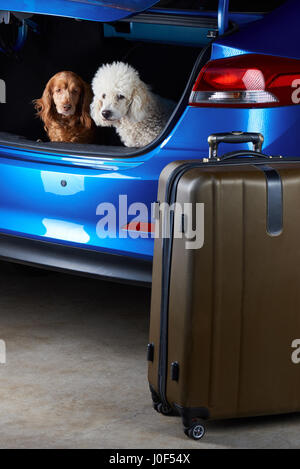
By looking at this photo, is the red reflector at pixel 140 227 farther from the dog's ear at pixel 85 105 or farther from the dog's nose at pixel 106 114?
the dog's ear at pixel 85 105

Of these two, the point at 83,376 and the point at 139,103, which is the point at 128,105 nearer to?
the point at 139,103

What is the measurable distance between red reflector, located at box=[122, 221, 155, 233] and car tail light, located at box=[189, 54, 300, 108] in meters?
0.42

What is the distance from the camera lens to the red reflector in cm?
283

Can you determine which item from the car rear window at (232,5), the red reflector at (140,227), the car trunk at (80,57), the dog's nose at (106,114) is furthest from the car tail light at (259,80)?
the car trunk at (80,57)

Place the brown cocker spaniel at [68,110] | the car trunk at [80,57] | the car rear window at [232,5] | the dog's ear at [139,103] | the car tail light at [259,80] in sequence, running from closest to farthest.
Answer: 1. the car tail light at [259,80]
2. the car rear window at [232,5]
3. the dog's ear at [139,103]
4. the brown cocker spaniel at [68,110]
5. the car trunk at [80,57]

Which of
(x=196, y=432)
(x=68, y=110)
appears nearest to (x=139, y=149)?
(x=68, y=110)

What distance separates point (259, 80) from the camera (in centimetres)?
271

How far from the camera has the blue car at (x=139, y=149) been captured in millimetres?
2732

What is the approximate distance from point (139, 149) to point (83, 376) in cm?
72

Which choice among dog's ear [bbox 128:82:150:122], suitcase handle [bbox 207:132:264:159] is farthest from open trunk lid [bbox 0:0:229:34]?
dog's ear [bbox 128:82:150:122]

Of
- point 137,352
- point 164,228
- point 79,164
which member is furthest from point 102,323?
point 164,228

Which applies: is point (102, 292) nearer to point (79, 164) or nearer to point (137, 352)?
point (137, 352)

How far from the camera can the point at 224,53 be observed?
109 inches
